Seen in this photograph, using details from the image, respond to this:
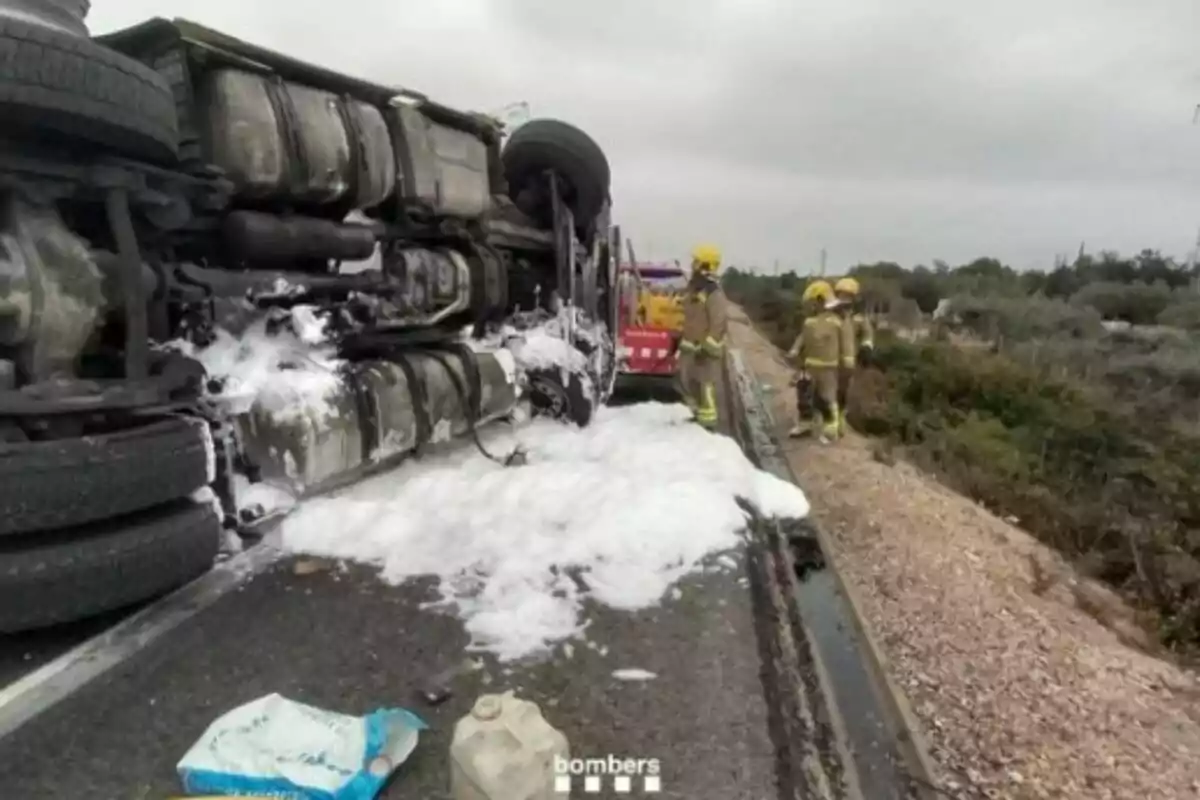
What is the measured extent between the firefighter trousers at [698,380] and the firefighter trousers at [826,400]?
1161 millimetres

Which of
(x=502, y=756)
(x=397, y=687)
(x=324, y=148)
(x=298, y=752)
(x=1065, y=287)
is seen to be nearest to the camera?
(x=502, y=756)

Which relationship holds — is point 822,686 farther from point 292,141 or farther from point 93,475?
point 292,141

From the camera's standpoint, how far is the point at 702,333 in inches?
281

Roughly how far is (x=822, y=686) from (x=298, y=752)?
→ 1146mm

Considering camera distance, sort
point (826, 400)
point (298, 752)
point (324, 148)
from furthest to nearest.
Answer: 1. point (826, 400)
2. point (324, 148)
3. point (298, 752)

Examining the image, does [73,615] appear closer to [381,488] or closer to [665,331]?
[381,488]

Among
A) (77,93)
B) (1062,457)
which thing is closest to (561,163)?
(77,93)

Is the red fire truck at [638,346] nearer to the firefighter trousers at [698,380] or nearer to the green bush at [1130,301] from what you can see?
the firefighter trousers at [698,380]

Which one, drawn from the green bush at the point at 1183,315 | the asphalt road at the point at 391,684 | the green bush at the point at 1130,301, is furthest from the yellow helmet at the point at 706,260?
the green bush at the point at 1130,301

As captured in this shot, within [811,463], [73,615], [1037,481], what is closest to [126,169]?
[73,615]

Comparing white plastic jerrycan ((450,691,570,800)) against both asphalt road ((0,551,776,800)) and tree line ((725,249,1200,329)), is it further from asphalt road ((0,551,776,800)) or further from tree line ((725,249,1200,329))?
tree line ((725,249,1200,329))

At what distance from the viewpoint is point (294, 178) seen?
342 centimetres

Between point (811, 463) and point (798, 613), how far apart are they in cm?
467

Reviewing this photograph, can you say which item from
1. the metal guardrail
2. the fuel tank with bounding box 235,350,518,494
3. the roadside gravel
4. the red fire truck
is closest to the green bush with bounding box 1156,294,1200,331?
the red fire truck
